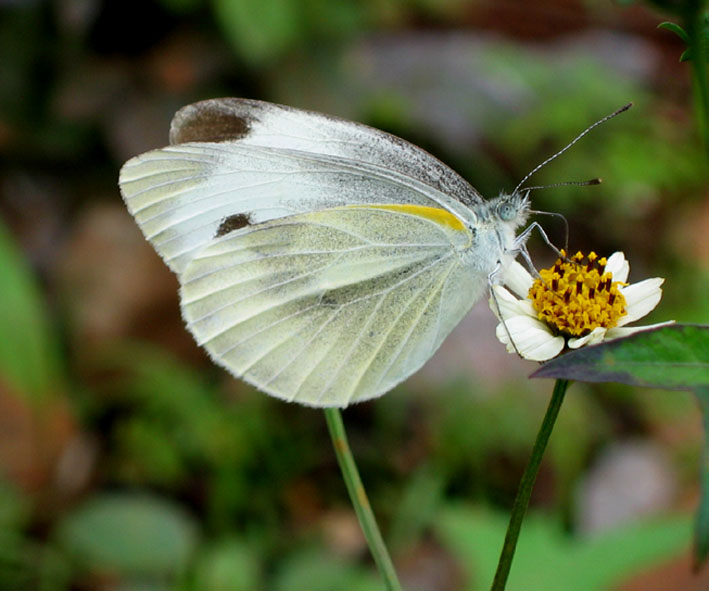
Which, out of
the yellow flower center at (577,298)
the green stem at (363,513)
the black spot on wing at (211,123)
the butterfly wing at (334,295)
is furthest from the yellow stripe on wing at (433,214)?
the green stem at (363,513)

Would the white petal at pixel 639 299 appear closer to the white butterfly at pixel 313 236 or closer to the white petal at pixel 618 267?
the white petal at pixel 618 267

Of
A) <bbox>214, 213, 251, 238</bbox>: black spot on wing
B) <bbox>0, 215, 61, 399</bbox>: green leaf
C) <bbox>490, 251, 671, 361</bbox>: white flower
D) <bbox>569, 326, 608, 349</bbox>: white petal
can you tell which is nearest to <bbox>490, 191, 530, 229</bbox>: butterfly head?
<bbox>490, 251, 671, 361</bbox>: white flower

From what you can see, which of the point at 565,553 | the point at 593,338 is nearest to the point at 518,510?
the point at 593,338

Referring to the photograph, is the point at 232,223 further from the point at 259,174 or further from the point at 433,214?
the point at 433,214

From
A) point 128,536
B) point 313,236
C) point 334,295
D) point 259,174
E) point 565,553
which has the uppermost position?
point 259,174

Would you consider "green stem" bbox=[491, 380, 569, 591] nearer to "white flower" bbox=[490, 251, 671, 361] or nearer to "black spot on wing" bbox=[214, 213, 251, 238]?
"white flower" bbox=[490, 251, 671, 361]
